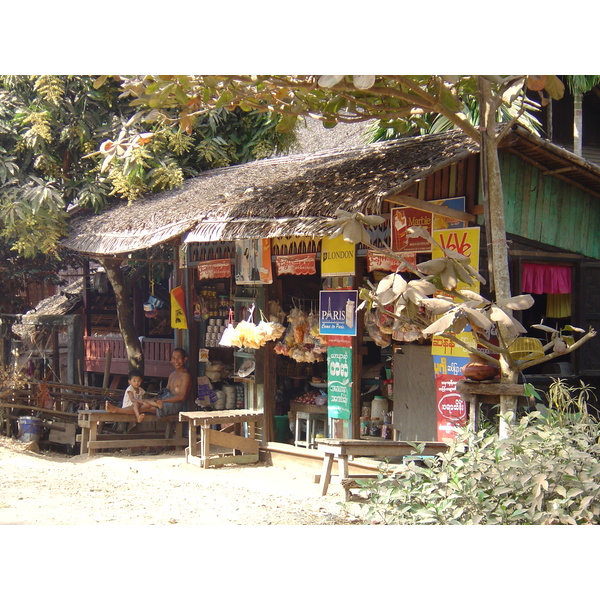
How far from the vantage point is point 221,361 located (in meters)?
11.8

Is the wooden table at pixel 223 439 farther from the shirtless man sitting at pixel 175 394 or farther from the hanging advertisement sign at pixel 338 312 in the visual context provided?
the hanging advertisement sign at pixel 338 312

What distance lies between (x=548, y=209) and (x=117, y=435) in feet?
20.6

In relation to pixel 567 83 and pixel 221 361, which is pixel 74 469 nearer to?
pixel 221 361

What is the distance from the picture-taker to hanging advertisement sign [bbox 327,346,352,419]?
28.7 ft

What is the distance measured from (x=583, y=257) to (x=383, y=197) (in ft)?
9.17

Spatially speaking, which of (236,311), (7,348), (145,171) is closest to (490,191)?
(236,311)

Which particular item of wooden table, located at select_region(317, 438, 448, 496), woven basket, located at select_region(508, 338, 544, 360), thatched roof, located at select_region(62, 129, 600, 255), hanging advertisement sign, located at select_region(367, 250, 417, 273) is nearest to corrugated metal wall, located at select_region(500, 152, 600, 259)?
thatched roof, located at select_region(62, 129, 600, 255)

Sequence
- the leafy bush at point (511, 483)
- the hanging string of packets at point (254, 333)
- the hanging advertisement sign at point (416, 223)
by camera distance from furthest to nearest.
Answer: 1. the hanging string of packets at point (254, 333)
2. the hanging advertisement sign at point (416, 223)
3. the leafy bush at point (511, 483)

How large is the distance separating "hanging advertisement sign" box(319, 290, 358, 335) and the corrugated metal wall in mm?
1809

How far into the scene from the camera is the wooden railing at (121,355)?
12992 millimetres

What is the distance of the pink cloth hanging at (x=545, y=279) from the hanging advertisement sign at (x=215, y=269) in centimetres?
394

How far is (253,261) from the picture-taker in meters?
9.88

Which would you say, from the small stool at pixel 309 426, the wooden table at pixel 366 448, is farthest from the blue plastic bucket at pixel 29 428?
the wooden table at pixel 366 448

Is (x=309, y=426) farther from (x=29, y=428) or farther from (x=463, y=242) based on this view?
(x=29, y=428)
